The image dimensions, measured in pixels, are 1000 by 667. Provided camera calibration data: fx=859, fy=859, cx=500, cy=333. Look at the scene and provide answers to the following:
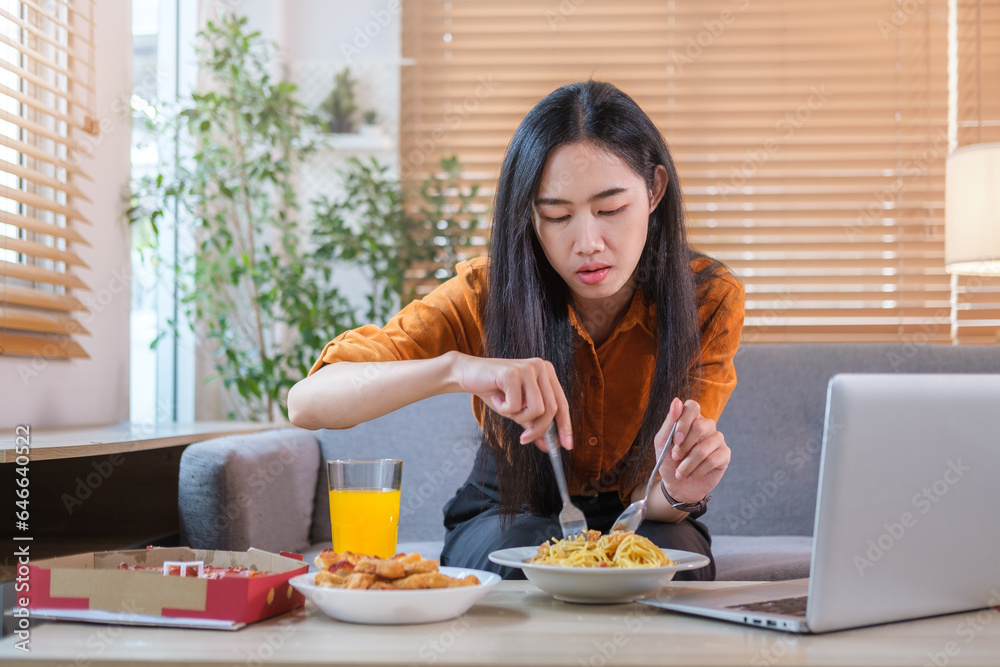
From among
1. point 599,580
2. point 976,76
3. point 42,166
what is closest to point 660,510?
point 599,580

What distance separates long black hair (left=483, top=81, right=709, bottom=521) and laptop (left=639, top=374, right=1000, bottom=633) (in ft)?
1.78

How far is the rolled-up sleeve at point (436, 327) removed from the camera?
1294mm

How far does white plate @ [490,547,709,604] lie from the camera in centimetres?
77

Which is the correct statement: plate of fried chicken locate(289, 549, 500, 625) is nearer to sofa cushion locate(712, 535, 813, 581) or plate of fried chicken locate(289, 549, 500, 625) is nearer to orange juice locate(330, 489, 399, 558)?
orange juice locate(330, 489, 399, 558)

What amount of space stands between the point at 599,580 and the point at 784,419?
1348 millimetres

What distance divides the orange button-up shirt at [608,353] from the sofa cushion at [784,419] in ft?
2.10

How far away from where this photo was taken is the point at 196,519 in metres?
1.48

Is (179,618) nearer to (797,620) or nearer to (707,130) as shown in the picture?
(797,620)

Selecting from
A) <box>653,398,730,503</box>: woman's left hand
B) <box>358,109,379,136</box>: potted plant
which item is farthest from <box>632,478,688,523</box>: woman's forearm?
<box>358,109,379,136</box>: potted plant

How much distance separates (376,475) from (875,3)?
2.55 metres

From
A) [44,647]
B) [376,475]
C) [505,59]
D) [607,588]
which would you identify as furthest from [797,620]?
[505,59]

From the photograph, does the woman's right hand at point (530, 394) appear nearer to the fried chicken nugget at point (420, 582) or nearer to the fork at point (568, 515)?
the fork at point (568, 515)

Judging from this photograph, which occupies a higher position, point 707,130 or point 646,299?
point 707,130

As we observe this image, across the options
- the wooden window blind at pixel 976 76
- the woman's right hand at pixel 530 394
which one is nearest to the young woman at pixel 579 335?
the woman's right hand at pixel 530 394
